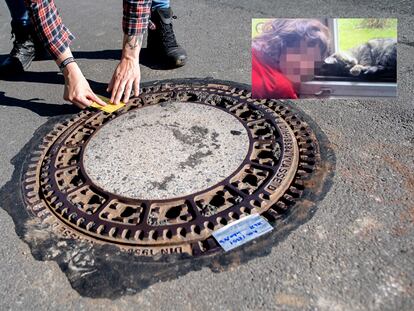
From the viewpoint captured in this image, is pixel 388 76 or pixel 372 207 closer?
pixel 372 207

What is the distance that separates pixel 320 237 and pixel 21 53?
2.62 meters

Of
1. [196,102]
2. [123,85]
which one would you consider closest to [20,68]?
[123,85]

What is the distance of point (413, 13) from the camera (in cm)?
364

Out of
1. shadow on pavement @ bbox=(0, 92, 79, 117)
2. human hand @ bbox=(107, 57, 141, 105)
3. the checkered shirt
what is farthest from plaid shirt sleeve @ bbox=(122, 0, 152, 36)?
shadow on pavement @ bbox=(0, 92, 79, 117)

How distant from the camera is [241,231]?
72.7 inches

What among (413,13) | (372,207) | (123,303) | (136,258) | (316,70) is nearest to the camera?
(123,303)

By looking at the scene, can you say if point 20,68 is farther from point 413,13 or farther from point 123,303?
point 413,13

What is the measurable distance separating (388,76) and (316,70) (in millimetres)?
401

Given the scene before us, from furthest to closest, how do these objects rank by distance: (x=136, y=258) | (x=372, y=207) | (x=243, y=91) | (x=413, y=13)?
(x=413, y=13), (x=243, y=91), (x=372, y=207), (x=136, y=258)

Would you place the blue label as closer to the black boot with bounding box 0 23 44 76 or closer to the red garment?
the red garment

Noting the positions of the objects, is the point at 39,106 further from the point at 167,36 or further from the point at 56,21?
the point at 167,36

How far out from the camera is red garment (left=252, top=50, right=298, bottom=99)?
8.64 ft

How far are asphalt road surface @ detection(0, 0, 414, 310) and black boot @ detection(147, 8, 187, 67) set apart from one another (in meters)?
0.10

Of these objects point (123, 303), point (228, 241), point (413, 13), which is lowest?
point (123, 303)
